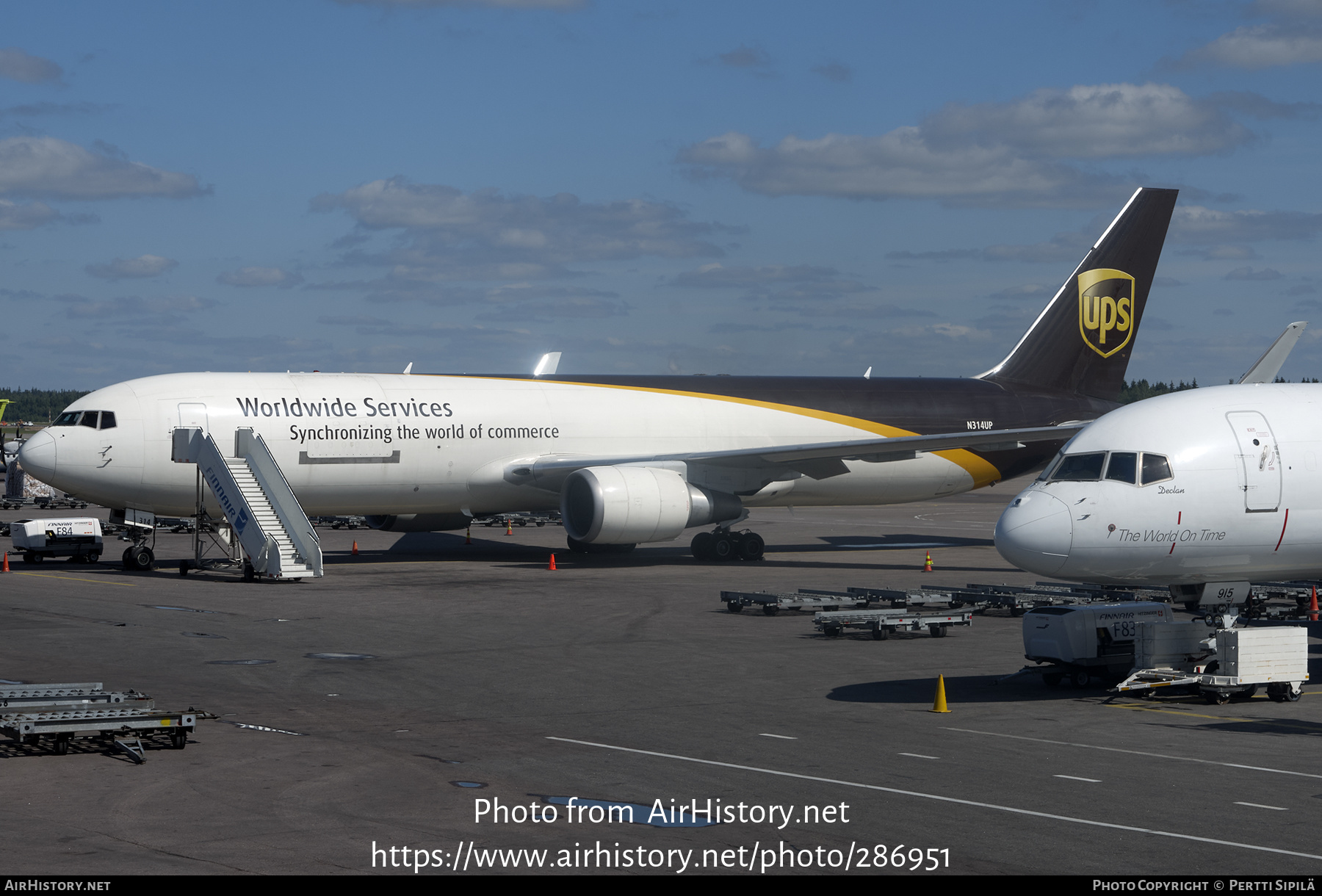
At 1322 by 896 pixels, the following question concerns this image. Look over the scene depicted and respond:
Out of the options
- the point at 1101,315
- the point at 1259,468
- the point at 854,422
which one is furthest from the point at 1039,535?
the point at 1101,315

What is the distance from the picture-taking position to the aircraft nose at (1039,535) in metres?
16.9

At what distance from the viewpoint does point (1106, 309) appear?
42281mm

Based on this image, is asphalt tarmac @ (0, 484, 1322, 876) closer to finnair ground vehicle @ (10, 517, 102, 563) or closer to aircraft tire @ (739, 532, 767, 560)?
finnair ground vehicle @ (10, 517, 102, 563)

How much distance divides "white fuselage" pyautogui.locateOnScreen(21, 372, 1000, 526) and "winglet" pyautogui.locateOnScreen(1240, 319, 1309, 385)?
15.7m

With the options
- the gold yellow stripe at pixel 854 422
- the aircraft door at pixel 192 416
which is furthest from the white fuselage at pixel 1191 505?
the aircraft door at pixel 192 416

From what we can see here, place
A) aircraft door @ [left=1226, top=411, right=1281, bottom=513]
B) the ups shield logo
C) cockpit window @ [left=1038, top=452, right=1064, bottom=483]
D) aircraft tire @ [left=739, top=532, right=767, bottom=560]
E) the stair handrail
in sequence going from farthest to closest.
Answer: the ups shield logo
aircraft tire @ [left=739, top=532, right=767, bottom=560]
the stair handrail
cockpit window @ [left=1038, top=452, right=1064, bottom=483]
aircraft door @ [left=1226, top=411, right=1281, bottom=513]

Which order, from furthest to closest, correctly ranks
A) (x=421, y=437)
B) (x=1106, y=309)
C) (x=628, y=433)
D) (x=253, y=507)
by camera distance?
1. (x=1106, y=309)
2. (x=628, y=433)
3. (x=421, y=437)
4. (x=253, y=507)

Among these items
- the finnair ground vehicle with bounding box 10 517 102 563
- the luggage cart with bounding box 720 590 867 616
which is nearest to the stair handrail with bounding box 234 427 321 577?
the finnair ground vehicle with bounding box 10 517 102 563

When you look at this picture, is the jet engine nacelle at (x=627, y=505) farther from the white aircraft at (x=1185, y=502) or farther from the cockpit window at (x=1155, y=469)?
the cockpit window at (x=1155, y=469)

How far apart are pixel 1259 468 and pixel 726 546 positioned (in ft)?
67.6

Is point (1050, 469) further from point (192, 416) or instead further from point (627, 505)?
point (192, 416)

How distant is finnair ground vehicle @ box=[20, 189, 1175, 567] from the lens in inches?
1288
